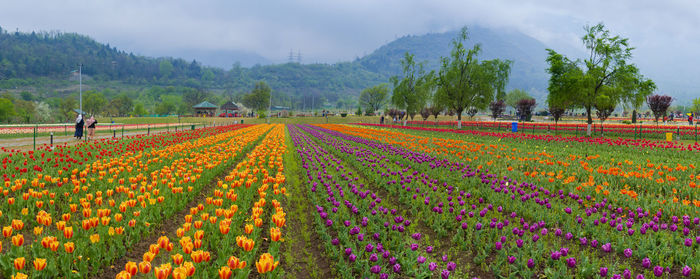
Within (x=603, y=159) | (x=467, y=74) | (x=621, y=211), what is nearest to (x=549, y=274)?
(x=621, y=211)

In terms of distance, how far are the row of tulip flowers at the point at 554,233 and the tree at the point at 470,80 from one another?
3745 cm

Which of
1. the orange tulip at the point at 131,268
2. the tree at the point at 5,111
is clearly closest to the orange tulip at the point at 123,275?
the orange tulip at the point at 131,268

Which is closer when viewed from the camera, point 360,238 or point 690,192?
point 360,238

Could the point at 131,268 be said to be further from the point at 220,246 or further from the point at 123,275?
the point at 220,246

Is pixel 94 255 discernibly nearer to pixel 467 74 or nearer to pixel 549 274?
pixel 549 274

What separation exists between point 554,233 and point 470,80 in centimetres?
4189

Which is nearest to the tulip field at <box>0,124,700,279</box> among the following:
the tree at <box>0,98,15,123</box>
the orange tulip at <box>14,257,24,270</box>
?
the orange tulip at <box>14,257,24,270</box>

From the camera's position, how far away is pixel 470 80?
4481 centimetres

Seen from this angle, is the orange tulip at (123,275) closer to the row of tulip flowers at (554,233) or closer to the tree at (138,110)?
the row of tulip flowers at (554,233)

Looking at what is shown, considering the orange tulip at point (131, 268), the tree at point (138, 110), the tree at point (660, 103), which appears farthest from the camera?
the tree at point (138, 110)

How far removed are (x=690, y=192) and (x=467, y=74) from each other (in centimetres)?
3872

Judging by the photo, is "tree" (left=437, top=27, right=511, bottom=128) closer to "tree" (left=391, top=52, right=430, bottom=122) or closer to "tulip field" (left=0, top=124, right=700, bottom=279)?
"tree" (left=391, top=52, right=430, bottom=122)

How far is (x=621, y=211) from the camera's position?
6371 millimetres

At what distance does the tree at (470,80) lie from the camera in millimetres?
44125
